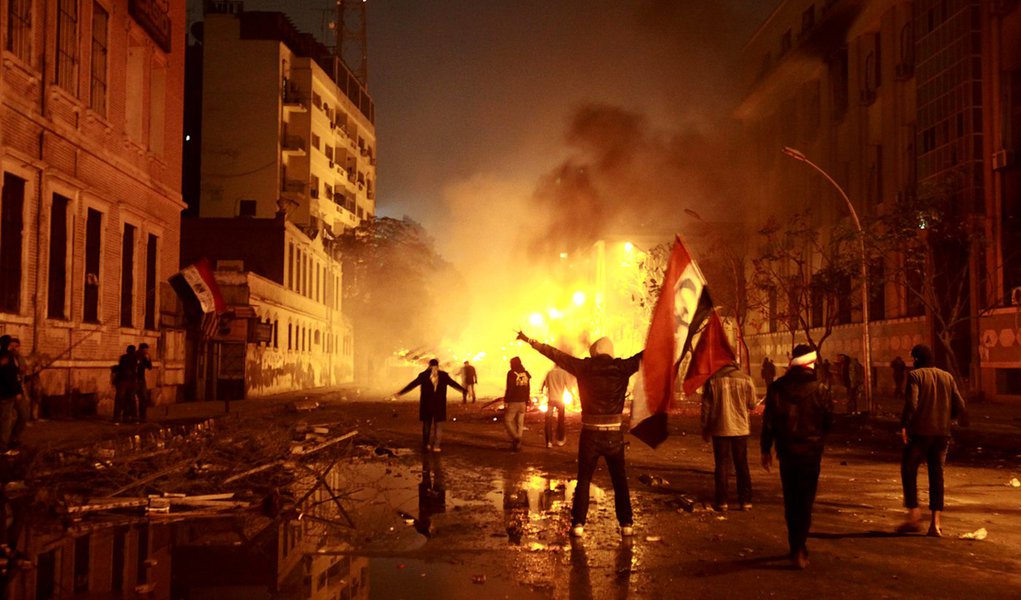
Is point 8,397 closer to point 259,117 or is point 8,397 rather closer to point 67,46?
point 67,46

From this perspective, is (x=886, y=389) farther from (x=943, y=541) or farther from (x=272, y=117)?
(x=272, y=117)

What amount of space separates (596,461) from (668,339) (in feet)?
5.39

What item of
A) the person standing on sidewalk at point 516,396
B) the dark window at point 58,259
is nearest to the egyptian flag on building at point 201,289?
the dark window at point 58,259

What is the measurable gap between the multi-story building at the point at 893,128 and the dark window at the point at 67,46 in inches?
934

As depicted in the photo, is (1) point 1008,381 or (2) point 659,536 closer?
(2) point 659,536

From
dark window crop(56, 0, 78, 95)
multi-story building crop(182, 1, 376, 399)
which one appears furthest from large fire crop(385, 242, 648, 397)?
dark window crop(56, 0, 78, 95)

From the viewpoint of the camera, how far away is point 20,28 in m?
20.4

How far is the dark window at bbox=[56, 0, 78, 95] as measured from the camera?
2217 cm

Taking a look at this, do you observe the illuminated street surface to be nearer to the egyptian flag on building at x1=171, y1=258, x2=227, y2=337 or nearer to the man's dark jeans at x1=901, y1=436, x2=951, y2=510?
the man's dark jeans at x1=901, y1=436, x2=951, y2=510

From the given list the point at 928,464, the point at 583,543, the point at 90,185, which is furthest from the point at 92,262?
the point at 928,464

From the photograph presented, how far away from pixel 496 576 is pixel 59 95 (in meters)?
19.1

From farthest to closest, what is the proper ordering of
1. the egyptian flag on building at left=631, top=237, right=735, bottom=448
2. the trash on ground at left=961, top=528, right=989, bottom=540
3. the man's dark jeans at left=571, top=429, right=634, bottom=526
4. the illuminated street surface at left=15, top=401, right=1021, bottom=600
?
the egyptian flag on building at left=631, top=237, right=735, bottom=448 → the trash on ground at left=961, top=528, right=989, bottom=540 → the man's dark jeans at left=571, top=429, right=634, bottom=526 → the illuminated street surface at left=15, top=401, right=1021, bottom=600

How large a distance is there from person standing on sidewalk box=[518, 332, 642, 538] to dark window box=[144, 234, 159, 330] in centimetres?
2259

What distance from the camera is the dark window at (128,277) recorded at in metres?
26.7
